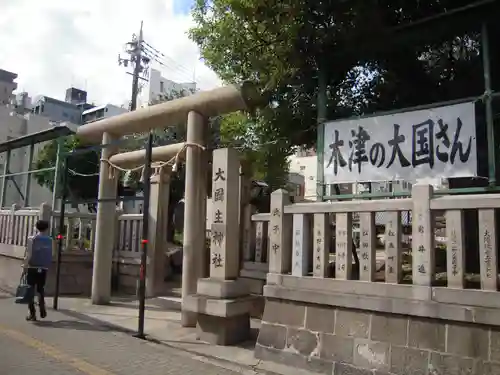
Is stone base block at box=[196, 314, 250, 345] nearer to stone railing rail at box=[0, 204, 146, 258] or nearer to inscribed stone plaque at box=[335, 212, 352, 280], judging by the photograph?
inscribed stone plaque at box=[335, 212, 352, 280]

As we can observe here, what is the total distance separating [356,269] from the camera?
20.0ft

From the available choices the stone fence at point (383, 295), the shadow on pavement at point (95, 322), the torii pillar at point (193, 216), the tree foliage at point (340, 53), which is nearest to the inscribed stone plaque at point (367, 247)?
the stone fence at point (383, 295)

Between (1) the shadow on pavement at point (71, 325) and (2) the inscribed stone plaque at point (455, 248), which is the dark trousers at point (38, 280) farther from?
(2) the inscribed stone plaque at point (455, 248)

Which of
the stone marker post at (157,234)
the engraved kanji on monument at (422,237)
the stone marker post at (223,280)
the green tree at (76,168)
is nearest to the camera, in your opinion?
the engraved kanji on monument at (422,237)

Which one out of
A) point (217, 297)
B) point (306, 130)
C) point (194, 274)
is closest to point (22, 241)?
point (194, 274)

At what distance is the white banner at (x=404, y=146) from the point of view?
548 cm

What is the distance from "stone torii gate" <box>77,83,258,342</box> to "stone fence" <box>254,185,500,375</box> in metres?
2.07

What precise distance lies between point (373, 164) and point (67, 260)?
8439 millimetres

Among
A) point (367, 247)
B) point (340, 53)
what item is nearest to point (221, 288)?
point (367, 247)

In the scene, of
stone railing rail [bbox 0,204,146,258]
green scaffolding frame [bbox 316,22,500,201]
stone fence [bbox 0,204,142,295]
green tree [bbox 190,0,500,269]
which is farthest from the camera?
stone railing rail [bbox 0,204,146,258]

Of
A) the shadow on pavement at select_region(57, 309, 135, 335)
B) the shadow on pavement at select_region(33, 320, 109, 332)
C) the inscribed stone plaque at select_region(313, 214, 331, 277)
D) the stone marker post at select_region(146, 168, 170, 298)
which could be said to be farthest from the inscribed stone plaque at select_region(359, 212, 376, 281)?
the stone marker post at select_region(146, 168, 170, 298)

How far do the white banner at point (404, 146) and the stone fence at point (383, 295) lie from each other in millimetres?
934

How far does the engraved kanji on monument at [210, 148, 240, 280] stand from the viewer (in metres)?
6.95

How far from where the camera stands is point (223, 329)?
6.74m
